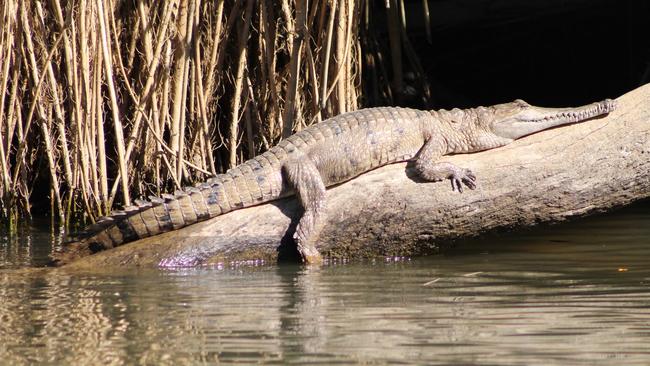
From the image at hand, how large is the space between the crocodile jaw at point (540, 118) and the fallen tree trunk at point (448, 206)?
0.08 meters

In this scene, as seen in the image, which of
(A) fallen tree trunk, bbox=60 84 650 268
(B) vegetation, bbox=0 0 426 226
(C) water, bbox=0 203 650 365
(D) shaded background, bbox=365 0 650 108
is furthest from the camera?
(D) shaded background, bbox=365 0 650 108

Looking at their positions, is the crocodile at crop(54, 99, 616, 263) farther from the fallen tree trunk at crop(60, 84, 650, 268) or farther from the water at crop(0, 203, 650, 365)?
the water at crop(0, 203, 650, 365)

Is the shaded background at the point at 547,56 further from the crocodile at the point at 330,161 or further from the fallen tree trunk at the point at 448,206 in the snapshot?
the fallen tree trunk at the point at 448,206

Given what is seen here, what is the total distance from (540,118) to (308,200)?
1683 millimetres

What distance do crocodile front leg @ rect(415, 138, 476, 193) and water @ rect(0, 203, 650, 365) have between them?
A: 1.72 feet

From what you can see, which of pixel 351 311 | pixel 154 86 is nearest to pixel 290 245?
pixel 351 311

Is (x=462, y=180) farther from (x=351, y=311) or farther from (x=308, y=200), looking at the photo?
(x=351, y=311)

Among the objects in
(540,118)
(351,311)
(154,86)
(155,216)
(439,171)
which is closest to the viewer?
(351,311)

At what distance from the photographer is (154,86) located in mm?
8133

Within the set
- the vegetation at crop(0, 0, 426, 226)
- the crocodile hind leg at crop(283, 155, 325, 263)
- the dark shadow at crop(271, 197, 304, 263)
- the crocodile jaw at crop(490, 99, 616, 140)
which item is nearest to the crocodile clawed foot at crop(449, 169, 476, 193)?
the crocodile jaw at crop(490, 99, 616, 140)

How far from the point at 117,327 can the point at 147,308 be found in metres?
0.47

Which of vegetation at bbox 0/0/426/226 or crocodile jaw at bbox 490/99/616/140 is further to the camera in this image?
vegetation at bbox 0/0/426/226

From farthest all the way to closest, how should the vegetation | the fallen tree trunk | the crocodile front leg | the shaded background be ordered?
the shaded background
the vegetation
the crocodile front leg
the fallen tree trunk

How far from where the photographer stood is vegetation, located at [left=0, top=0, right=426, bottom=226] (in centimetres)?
809
